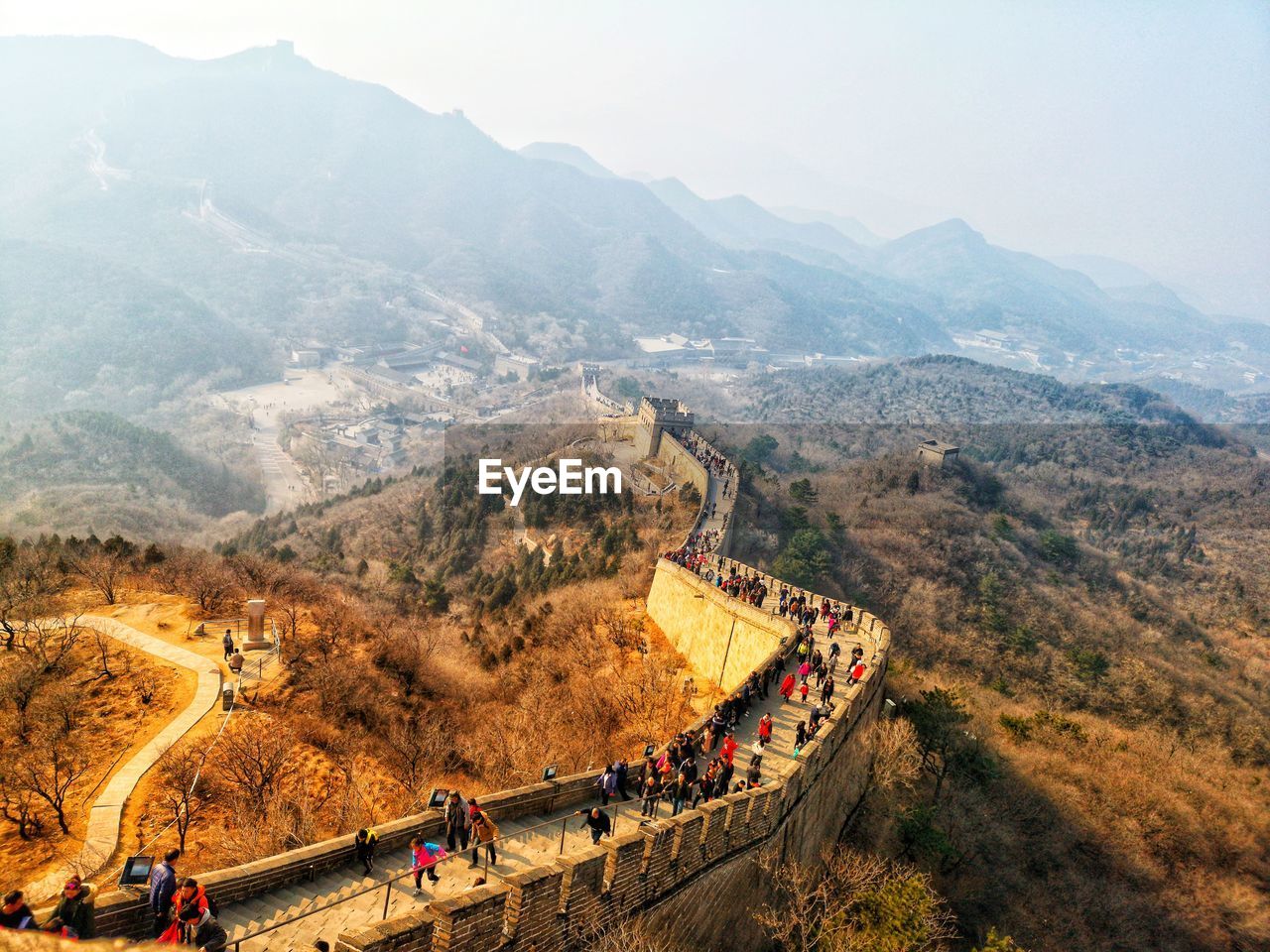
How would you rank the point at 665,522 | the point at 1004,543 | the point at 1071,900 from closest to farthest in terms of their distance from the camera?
the point at 1071,900 < the point at 665,522 < the point at 1004,543

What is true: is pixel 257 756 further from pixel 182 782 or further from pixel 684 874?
pixel 684 874

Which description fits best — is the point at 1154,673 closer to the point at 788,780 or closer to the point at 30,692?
the point at 788,780

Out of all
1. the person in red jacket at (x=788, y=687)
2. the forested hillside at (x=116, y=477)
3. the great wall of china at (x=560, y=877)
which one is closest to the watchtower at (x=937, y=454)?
the great wall of china at (x=560, y=877)

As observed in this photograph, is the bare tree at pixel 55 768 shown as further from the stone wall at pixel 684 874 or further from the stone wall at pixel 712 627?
the stone wall at pixel 712 627

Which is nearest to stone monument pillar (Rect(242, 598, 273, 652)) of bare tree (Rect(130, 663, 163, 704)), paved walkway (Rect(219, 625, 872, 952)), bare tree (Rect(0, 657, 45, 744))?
bare tree (Rect(130, 663, 163, 704))

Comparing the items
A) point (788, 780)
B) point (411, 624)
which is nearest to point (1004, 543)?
point (411, 624)

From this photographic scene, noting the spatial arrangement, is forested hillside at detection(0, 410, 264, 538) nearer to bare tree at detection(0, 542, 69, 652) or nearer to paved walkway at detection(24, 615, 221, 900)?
bare tree at detection(0, 542, 69, 652)

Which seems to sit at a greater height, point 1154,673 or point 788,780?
point 788,780
